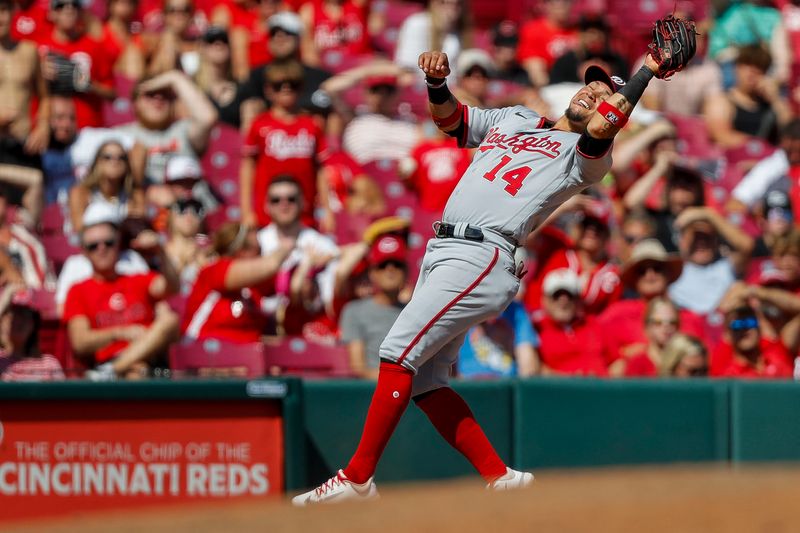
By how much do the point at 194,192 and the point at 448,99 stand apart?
3486 mm

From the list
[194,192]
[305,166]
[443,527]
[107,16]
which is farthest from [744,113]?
[443,527]

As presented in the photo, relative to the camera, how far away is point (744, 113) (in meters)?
9.82

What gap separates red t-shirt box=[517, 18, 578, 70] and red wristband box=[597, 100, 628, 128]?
18.7 feet

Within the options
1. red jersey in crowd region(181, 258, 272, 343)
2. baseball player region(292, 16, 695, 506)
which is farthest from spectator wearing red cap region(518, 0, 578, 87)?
baseball player region(292, 16, 695, 506)

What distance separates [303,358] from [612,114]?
257 cm

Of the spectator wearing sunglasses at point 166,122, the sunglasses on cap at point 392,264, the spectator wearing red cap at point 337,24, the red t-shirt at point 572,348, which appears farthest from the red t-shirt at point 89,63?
the red t-shirt at point 572,348

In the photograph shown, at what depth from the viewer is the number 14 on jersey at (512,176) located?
16.7ft

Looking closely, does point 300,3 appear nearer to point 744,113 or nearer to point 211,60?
point 211,60

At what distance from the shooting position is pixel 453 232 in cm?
509

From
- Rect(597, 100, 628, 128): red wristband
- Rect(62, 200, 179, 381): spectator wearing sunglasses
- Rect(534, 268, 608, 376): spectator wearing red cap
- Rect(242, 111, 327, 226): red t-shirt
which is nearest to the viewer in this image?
Rect(597, 100, 628, 128): red wristband

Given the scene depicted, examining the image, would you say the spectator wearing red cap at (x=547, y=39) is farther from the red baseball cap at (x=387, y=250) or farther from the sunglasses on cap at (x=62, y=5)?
the red baseball cap at (x=387, y=250)

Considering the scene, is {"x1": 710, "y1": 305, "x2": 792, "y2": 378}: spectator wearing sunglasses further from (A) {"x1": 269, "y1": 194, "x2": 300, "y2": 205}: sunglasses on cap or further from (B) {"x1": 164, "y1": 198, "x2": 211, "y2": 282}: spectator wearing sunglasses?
(B) {"x1": 164, "y1": 198, "x2": 211, "y2": 282}: spectator wearing sunglasses

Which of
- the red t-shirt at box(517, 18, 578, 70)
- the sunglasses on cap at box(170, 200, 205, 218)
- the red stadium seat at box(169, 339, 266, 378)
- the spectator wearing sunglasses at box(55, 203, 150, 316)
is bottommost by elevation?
the red stadium seat at box(169, 339, 266, 378)

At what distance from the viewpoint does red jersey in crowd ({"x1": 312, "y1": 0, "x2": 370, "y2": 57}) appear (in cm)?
1047
